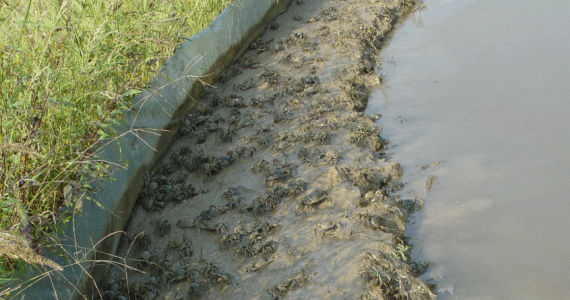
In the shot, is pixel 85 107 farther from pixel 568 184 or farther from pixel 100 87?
pixel 568 184

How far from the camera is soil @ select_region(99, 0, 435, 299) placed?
3.58 m

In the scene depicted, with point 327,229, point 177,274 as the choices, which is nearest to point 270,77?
point 327,229

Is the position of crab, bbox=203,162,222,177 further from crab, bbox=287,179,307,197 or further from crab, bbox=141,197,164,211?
crab, bbox=287,179,307,197

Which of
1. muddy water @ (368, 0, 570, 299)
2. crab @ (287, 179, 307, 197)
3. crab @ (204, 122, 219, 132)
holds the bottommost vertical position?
muddy water @ (368, 0, 570, 299)

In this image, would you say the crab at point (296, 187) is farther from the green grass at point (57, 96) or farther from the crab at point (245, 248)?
the green grass at point (57, 96)

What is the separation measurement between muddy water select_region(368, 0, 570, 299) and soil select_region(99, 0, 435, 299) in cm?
25

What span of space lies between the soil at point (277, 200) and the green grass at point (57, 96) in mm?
628

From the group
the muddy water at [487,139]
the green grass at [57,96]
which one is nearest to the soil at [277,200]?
the muddy water at [487,139]

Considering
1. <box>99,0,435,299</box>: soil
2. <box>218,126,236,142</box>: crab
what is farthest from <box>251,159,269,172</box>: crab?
<box>218,126,236,142</box>: crab

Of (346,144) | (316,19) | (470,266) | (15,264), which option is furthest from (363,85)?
(15,264)

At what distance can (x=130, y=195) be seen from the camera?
4305 millimetres

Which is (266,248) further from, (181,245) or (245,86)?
(245,86)

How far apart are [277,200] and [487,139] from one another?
2123mm

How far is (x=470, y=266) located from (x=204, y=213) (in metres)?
2.02
